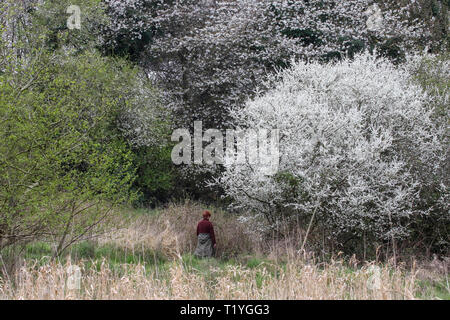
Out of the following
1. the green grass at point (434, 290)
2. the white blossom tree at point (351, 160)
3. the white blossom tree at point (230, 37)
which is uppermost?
the white blossom tree at point (230, 37)

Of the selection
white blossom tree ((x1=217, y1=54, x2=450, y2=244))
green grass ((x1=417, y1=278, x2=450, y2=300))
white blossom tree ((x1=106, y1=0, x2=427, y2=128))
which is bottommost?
green grass ((x1=417, y1=278, x2=450, y2=300))

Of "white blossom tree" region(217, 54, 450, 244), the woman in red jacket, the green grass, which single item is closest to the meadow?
the green grass

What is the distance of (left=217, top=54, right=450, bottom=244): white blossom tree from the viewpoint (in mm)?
8023

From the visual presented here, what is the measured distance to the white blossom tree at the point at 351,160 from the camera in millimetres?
8023

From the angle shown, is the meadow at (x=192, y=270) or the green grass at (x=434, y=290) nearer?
the meadow at (x=192, y=270)

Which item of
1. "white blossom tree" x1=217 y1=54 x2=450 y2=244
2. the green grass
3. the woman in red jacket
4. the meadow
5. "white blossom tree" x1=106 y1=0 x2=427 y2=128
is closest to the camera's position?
the meadow

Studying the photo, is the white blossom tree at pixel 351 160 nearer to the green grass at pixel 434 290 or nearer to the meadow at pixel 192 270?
the meadow at pixel 192 270

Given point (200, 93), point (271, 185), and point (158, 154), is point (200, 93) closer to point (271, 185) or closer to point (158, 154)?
point (158, 154)

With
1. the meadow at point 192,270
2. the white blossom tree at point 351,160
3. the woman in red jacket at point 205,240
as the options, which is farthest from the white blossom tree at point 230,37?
the woman in red jacket at point 205,240

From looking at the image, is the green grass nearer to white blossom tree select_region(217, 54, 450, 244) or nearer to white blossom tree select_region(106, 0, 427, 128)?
white blossom tree select_region(217, 54, 450, 244)

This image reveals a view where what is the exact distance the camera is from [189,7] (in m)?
15.0

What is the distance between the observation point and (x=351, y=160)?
802 cm

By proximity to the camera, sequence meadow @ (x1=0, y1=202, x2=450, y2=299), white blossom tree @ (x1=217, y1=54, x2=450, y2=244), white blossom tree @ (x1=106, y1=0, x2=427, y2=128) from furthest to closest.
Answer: white blossom tree @ (x1=106, y1=0, x2=427, y2=128), white blossom tree @ (x1=217, y1=54, x2=450, y2=244), meadow @ (x1=0, y1=202, x2=450, y2=299)
